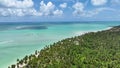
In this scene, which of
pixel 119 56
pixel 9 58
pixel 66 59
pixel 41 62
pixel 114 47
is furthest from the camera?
pixel 114 47

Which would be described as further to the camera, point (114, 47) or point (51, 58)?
point (114, 47)

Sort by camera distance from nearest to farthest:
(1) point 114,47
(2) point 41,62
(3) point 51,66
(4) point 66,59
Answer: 1. (3) point 51,66
2. (2) point 41,62
3. (4) point 66,59
4. (1) point 114,47

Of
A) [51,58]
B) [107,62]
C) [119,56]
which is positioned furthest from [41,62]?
[119,56]

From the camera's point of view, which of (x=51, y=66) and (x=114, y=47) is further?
(x=114, y=47)

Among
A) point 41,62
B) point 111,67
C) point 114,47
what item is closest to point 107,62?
point 111,67

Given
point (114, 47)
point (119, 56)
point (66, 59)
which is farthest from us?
point (114, 47)

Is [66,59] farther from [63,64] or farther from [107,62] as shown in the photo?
[107,62]

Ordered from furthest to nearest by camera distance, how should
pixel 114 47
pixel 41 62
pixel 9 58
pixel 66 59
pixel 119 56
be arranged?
1. pixel 114 47
2. pixel 9 58
3. pixel 119 56
4. pixel 66 59
5. pixel 41 62

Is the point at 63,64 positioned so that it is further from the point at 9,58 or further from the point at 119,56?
the point at 9,58

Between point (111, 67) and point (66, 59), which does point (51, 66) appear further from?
point (111, 67)
